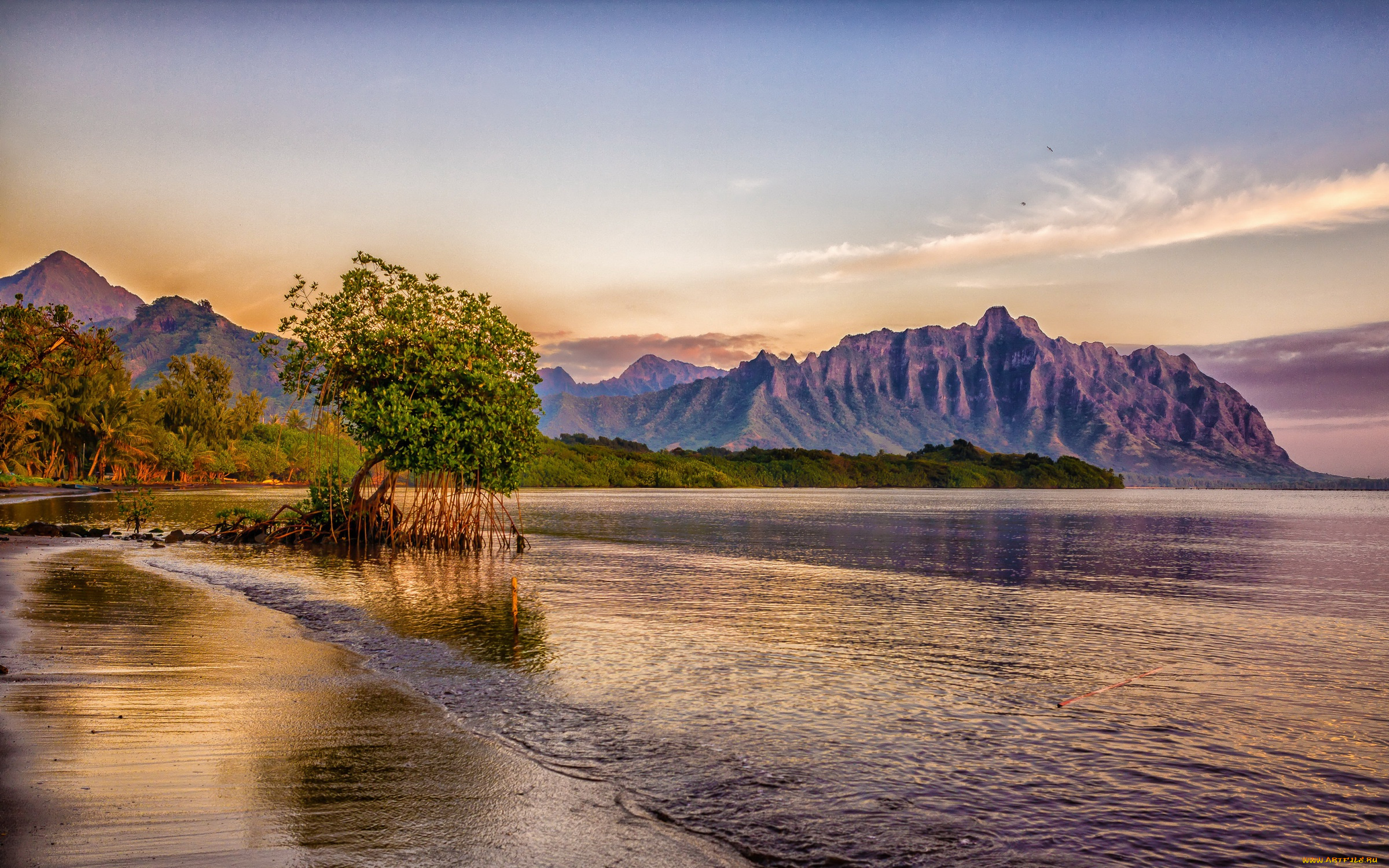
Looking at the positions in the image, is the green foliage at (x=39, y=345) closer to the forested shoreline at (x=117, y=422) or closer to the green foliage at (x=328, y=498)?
the forested shoreline at (x=117, y=422)

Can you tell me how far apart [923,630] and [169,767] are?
1870cm

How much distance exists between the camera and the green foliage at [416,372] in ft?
134

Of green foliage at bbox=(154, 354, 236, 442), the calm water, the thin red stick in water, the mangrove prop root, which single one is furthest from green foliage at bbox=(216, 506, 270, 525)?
green foliage at bbox=(154, 354, 236, 442)

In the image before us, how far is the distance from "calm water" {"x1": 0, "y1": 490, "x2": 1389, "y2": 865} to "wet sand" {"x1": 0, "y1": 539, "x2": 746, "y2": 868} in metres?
1.02

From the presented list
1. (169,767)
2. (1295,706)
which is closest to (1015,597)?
(1295,706)

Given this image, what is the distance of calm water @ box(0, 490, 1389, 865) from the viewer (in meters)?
9.49

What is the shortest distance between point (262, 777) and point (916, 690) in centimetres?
1154

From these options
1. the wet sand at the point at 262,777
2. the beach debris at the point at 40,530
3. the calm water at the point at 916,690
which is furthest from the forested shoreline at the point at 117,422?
the wet sand at the point at 262,777

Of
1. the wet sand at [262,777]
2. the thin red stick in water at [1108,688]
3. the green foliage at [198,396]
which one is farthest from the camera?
the green foliage at [198,396]

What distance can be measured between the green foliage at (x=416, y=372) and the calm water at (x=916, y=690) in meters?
6.33

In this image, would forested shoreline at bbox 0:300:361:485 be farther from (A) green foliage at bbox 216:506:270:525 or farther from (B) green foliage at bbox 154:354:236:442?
(A) green foliage at bbox 216:506:270:525

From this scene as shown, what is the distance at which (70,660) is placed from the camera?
48.5ft

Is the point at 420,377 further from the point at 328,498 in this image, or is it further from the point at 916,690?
the point at 916,690

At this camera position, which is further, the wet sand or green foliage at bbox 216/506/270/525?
green foliage at bbox 216/506/270/525
